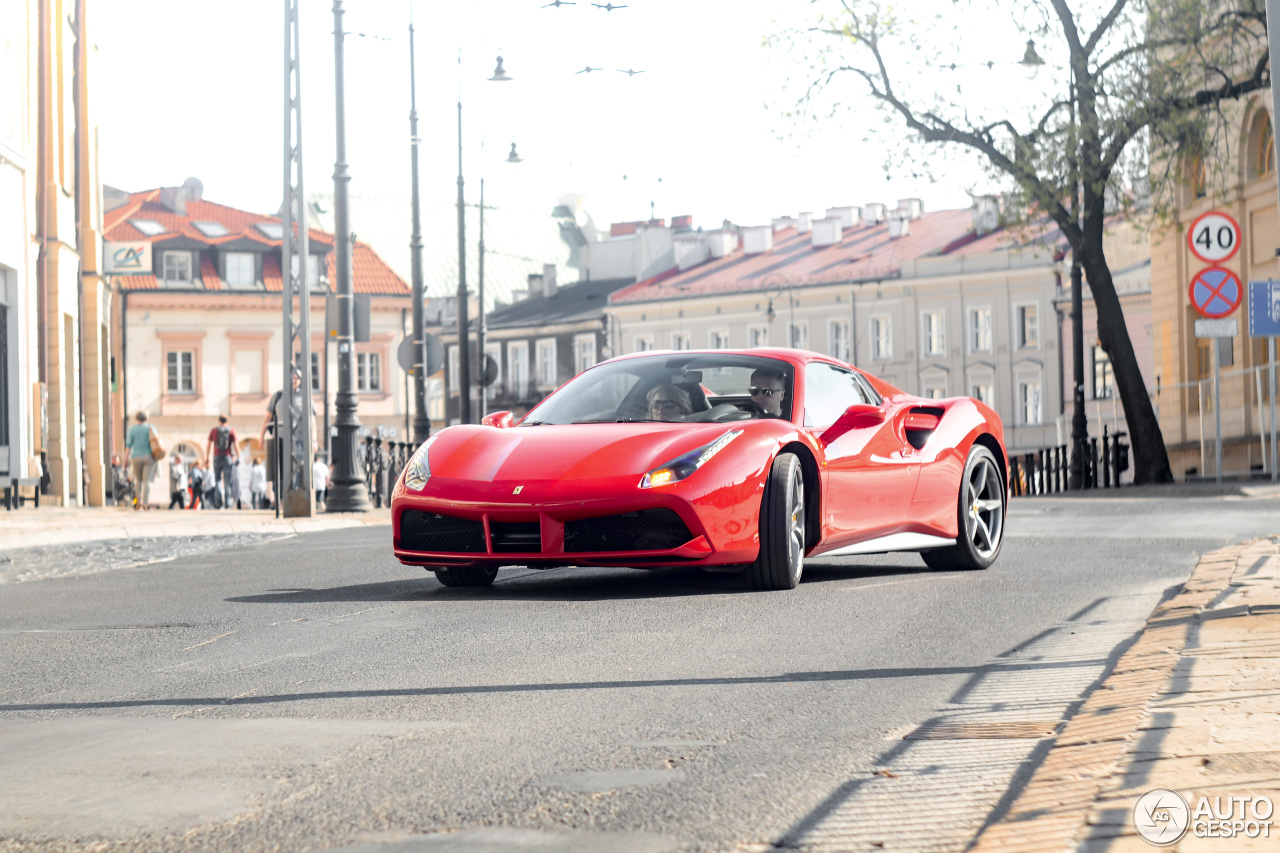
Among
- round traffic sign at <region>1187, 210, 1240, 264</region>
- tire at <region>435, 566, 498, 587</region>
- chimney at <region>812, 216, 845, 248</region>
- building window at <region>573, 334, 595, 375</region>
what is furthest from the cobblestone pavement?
building window at <region>573, 334, 595, 375</region>

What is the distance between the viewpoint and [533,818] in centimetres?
373

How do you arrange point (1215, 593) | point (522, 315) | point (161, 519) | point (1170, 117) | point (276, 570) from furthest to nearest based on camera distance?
point (522, 315)
point (1170, 117)
point (161, 519)
point (276, 570)
point (1215, 593)

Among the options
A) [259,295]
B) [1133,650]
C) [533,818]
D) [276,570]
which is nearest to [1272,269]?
[276,570]

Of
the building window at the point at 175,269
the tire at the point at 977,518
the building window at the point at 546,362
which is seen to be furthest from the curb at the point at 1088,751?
the building window at the point at 546,362

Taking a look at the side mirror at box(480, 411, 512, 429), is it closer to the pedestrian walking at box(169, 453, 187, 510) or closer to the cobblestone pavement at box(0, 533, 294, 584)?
the cobblestone pavement at box(0, 533, 294, 584)

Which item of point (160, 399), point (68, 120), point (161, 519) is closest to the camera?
point (161, 519)

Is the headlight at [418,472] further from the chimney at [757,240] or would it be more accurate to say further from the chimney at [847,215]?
the chimney at [757,240]

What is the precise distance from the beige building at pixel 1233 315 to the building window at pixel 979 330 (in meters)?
28.9

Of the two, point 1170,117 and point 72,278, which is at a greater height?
point 1170,117

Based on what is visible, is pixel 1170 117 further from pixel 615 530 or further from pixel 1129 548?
pixel 615 530

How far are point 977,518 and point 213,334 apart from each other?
210 ft

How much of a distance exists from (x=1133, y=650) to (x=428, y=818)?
11.2 feet

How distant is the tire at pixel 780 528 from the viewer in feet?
28.1

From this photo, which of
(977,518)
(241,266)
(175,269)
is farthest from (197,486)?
(977,518)
